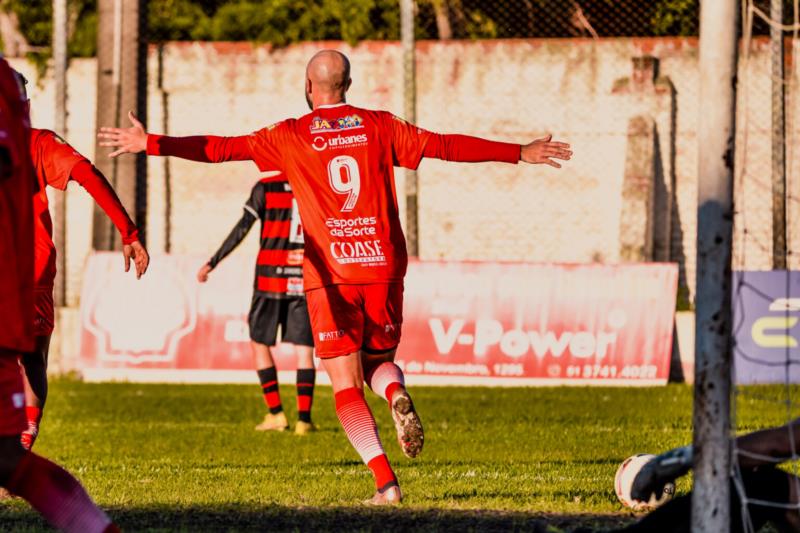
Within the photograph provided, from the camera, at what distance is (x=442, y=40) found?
2212 centimetres

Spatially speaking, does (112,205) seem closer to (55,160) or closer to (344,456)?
(55,160)

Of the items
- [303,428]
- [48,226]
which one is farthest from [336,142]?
[303,428]

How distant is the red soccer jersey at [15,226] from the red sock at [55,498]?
414 mm

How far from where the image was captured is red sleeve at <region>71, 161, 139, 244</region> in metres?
6.92

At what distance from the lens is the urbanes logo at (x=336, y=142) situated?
7.34 m

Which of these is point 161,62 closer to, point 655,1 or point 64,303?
point 64,303

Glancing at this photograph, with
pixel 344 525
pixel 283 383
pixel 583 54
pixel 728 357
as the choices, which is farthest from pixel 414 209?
pixel 728 357

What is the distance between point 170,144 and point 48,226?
0.98 m

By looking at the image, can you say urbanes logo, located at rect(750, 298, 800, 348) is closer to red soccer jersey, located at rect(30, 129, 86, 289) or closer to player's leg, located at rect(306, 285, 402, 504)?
player's leg, located at rect(306, 285, 402, 504)

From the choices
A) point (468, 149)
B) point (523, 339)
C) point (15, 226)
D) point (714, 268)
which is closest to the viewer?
point (15, 226)

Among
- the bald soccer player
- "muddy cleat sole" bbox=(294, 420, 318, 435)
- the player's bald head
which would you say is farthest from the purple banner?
the player's bald head

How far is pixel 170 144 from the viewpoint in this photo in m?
7.15

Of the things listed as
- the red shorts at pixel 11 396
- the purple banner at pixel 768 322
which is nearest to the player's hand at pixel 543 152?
the red shorts at pixel 11 396

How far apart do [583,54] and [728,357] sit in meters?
17.3
